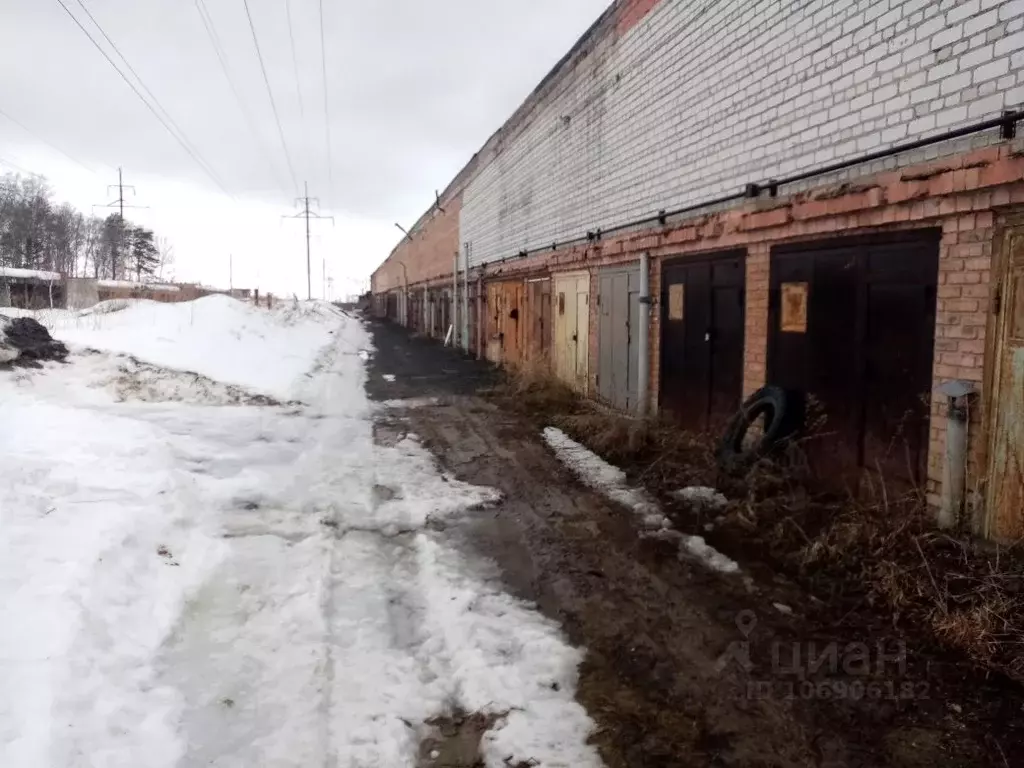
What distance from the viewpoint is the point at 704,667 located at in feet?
10.6

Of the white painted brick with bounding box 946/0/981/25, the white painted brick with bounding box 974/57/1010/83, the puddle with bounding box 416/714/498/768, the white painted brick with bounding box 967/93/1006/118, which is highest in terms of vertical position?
the white painted brick with bounding box 946/0/981/25

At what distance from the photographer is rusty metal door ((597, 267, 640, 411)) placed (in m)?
9.43

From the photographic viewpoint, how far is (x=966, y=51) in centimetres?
432

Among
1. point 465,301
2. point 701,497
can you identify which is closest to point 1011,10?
point 701,497

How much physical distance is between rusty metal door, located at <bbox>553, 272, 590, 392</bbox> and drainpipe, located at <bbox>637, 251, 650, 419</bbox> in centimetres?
231

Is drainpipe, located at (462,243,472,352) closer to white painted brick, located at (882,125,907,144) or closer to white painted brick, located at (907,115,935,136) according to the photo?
white painted brick, located at (882,125,907,144)

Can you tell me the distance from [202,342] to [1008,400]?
13626 mm

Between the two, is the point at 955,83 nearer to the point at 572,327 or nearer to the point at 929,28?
the point at 929,28

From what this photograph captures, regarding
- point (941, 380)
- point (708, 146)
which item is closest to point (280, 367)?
point (708, 146)

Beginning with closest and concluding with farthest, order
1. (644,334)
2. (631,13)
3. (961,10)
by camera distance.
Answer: (961,10) → (644,334) → (631,13)

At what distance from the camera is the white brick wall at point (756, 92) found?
173 inches

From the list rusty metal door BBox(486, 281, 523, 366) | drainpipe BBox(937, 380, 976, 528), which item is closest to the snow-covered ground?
drainpipe BBox(937, 380, 976, 528)

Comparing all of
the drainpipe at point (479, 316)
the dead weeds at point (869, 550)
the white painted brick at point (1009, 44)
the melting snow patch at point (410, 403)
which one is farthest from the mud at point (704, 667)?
the drainpipe at point (479, 316)

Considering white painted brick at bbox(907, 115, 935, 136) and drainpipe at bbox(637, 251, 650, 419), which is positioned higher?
white painted brick at bbox(907, 115, 935, 136)
